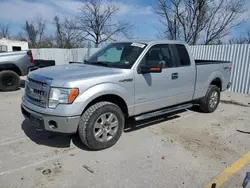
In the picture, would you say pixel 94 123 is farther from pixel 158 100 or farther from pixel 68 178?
pixel 158 100

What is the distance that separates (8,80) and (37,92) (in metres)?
6.04

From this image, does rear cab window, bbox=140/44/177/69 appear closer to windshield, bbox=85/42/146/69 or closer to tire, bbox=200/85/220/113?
windshield, bbox=85/42/146/69

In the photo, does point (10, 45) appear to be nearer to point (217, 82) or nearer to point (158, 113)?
point (217, 82)

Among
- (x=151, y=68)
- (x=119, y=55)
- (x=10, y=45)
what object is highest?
(x=10, y=45)

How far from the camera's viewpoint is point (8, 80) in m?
8.45

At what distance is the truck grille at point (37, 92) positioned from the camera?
323 centimetres

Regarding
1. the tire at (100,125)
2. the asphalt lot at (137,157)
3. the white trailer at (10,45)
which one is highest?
the white trailer at (10,45)

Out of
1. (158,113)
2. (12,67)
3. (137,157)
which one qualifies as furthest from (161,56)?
(12,67)

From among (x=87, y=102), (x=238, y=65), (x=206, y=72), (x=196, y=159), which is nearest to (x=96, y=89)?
(x=87, y=102)

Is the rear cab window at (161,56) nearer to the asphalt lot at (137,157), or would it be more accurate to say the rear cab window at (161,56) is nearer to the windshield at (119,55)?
the windshield at (119,55)

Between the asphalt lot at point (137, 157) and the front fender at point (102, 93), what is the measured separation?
87 centimetres

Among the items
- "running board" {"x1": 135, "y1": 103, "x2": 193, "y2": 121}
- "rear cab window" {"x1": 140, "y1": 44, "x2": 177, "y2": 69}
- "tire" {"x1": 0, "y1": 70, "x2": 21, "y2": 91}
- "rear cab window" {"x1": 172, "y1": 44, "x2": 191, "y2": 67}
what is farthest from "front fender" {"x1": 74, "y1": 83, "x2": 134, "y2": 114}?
"tire" {"x1": 0, "y1": 70, "x2": 21, "y2": 91}

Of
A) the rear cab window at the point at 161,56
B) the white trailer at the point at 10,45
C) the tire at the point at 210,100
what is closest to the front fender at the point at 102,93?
the rear cab window at the point at 161,56

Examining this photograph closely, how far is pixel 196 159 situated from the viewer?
3.41 metres
